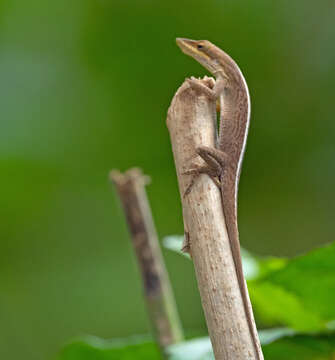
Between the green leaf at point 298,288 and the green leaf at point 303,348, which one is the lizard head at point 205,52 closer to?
the green leaf at point 298,288

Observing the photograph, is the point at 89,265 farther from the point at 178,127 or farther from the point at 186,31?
the point at 178,127

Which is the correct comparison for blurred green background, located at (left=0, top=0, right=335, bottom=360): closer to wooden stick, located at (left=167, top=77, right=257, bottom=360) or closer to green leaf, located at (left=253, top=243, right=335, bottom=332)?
green leaf, located at (left=253, top=243, right=335, bottom=332)

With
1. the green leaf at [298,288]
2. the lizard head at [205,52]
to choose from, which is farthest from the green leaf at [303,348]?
the lizard head at [205,52]

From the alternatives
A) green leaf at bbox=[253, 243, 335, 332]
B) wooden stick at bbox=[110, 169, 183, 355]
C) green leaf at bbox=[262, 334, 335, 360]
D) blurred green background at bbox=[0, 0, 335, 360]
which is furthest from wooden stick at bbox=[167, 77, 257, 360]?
blurred green background at bbox=[0, 0, 335, 360]

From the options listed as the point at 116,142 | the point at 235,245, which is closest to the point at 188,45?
the point at 235,245

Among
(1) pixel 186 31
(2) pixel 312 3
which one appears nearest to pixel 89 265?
(1) pixel 186 31
